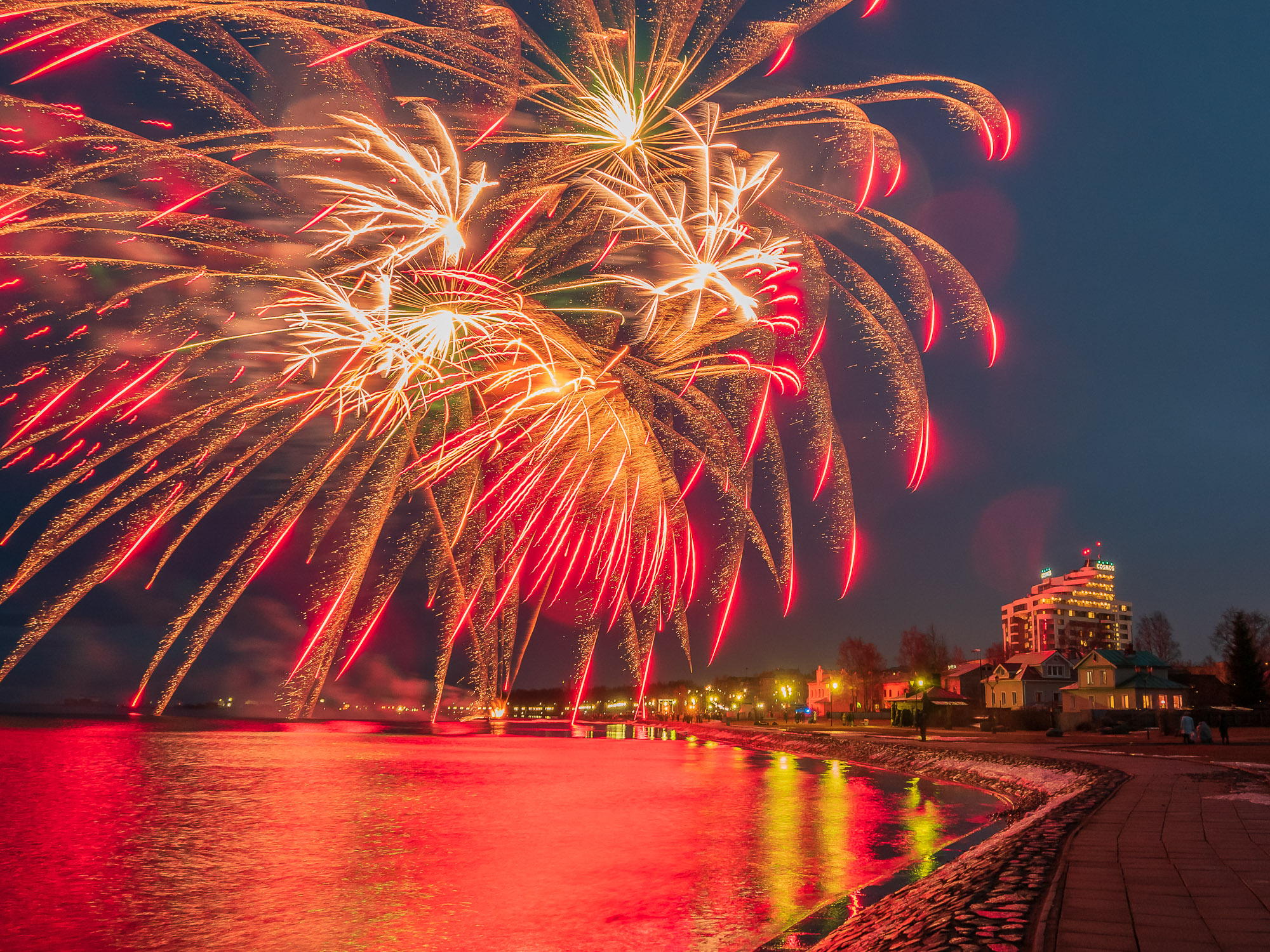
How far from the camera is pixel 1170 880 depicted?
7.74 metres

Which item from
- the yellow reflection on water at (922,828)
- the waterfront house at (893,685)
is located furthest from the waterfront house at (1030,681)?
the yellow reflection on water at (922,828)

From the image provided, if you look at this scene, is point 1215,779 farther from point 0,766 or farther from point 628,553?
point 0,766

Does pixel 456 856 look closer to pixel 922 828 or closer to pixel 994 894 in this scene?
pixel 922 828

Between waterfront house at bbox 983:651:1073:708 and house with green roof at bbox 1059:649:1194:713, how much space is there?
5.61m

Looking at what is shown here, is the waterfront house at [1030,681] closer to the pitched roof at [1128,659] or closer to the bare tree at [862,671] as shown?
the pitched roof at [1128,659]

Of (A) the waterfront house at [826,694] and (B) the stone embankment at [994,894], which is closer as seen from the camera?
(B) the stone embankment at [994,894]

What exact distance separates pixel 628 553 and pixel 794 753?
1151 inches

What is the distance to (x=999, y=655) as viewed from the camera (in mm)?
168500

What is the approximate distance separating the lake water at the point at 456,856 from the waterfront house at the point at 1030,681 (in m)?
51.6

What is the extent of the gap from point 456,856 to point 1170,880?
12.4 m

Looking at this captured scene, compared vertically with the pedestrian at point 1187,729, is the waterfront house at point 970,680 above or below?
above

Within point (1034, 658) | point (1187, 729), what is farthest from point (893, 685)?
point (1187, 729)

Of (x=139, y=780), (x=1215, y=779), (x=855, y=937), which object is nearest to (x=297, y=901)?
(x=855, y=937)

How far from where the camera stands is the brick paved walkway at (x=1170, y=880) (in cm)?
600
